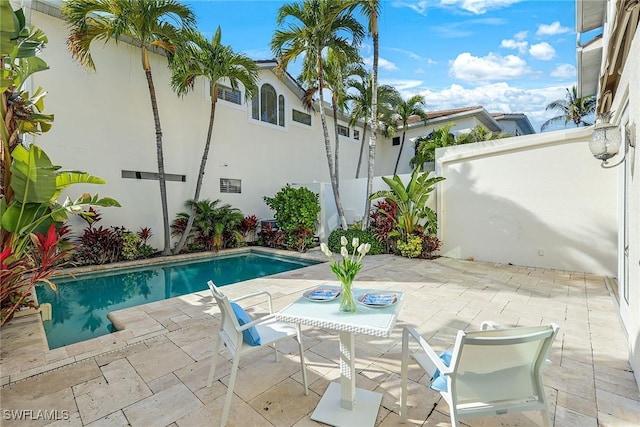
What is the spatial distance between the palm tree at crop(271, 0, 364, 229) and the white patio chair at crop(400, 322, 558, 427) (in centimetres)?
1027

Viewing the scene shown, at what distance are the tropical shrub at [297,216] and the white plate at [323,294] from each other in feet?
28.8

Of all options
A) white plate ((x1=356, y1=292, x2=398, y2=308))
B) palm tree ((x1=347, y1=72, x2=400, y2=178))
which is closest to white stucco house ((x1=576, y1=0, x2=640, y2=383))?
white plate ((x1=356, y1=292, x2=398, y2=308))

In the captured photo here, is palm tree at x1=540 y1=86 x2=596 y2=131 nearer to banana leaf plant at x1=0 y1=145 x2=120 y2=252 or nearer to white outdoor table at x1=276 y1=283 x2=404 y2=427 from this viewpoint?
white outdoor table at x1=276 y1=283 x2=404 y2=427

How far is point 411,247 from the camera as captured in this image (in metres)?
10.0

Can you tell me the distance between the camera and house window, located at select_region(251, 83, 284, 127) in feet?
48.2

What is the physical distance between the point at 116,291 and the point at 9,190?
399 centimetres

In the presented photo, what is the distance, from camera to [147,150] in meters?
11.2

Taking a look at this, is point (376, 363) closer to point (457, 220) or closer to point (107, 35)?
point (457, 220)

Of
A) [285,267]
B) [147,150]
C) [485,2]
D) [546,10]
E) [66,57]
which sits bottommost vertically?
[285,267]

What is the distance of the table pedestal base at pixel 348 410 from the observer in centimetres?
259

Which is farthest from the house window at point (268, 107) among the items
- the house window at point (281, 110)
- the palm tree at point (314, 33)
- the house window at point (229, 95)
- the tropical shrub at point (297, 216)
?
the tropical shrub at point (297, 216)

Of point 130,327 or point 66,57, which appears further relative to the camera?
point 66,57

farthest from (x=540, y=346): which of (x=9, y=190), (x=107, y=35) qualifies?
(x=107, y=35)

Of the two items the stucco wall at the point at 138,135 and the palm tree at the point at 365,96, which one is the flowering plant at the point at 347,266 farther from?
the palm tree at the point at 365,96
